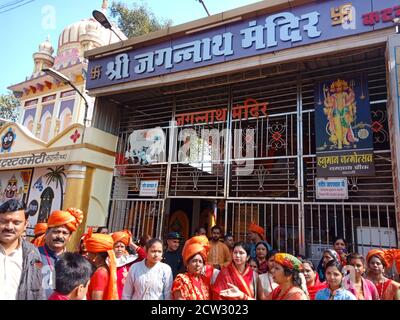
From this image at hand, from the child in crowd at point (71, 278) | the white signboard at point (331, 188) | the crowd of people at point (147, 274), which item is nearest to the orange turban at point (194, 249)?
the crowd of people at point (147, 274)

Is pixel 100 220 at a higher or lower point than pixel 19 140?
lower

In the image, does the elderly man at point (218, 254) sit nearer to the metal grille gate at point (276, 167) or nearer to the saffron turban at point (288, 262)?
the metal grille gate at point (276, 167)

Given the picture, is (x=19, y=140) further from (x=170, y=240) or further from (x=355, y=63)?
(x=355, y=63)

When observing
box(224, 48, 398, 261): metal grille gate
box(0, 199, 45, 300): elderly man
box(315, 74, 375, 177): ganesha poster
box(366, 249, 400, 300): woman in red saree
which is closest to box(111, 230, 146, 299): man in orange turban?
box(0, 199, 45, 300): elderly man

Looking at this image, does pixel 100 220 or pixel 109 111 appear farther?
pixel 109 111

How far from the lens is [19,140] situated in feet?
31.0

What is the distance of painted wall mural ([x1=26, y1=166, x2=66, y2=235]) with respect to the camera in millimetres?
8314

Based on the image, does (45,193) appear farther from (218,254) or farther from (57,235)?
(57,235)

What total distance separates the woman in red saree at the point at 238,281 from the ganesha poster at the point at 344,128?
317 cm

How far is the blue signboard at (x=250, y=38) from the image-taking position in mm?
5000

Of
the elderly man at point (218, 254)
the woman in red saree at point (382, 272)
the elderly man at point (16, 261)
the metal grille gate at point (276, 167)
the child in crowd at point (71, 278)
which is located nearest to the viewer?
the child in crowd at point (71, 278)

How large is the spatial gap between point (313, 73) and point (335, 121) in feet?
4.01

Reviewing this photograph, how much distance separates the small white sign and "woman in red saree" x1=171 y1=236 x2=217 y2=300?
172 inches
